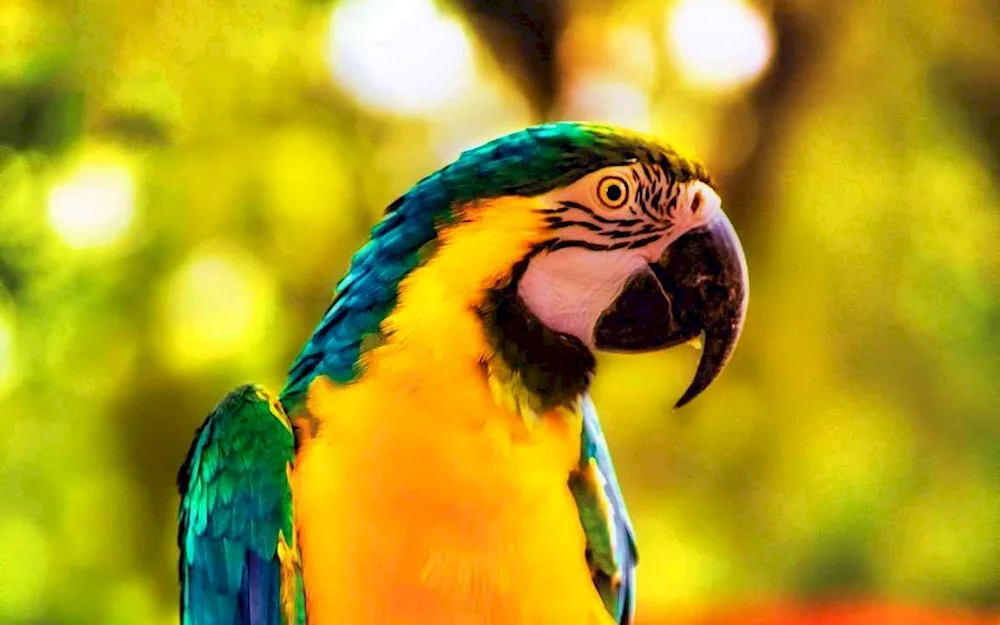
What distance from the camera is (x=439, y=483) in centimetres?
91

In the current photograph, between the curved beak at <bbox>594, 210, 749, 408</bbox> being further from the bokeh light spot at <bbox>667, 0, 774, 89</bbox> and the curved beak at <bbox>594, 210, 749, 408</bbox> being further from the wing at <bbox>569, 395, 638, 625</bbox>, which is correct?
the bokeh light spot at <bbox>667, 0, 774, 89</bbox>

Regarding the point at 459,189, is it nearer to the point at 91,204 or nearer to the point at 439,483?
the point at 439,483

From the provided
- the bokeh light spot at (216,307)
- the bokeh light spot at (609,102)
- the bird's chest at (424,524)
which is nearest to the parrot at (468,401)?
the bird's chest at (424,524)

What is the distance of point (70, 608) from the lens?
56.7 inches

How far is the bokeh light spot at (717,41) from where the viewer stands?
1.59 metres

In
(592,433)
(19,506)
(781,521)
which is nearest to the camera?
(592,433)

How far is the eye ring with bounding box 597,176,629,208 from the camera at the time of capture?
0.93 m

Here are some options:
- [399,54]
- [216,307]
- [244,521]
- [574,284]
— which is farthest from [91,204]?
[574,284]

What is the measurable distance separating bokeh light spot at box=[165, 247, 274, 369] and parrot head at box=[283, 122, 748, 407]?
53 centimetres

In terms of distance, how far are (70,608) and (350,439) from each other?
0.80m

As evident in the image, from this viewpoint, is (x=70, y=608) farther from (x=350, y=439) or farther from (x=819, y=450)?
(x=819, y=450)

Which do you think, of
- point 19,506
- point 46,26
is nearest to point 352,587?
point 19,506

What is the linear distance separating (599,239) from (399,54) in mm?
730

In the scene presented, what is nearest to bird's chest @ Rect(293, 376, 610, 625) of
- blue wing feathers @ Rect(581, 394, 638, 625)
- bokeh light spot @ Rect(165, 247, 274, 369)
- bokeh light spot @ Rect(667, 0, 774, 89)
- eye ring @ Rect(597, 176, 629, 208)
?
blue wing feathers @ Rect(581, 394, 638, 625)
